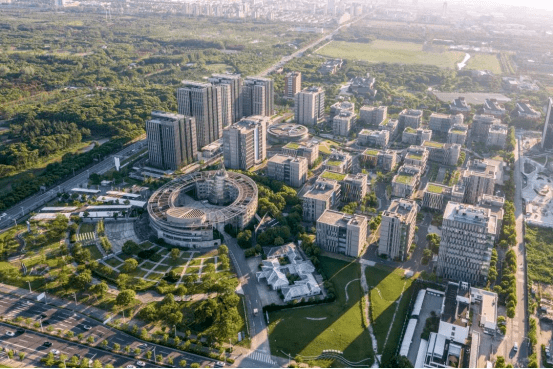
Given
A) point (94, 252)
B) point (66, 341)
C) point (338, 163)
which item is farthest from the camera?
point (338, 163)

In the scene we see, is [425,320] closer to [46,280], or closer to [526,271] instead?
[526,271]

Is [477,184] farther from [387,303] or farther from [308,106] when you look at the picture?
[308,106]

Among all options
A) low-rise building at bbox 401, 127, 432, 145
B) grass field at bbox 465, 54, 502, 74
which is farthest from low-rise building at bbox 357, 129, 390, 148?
grass field at bbox 465, 54, 502, 74

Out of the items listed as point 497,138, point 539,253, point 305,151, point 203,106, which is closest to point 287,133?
point 305,151

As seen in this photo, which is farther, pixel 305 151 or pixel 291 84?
pixel 291 84

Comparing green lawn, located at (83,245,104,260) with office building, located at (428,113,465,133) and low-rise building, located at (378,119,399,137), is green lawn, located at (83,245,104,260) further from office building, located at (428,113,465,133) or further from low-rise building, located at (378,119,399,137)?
office building, located at (428,113,465,133)

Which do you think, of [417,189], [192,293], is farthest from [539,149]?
[192,293]
